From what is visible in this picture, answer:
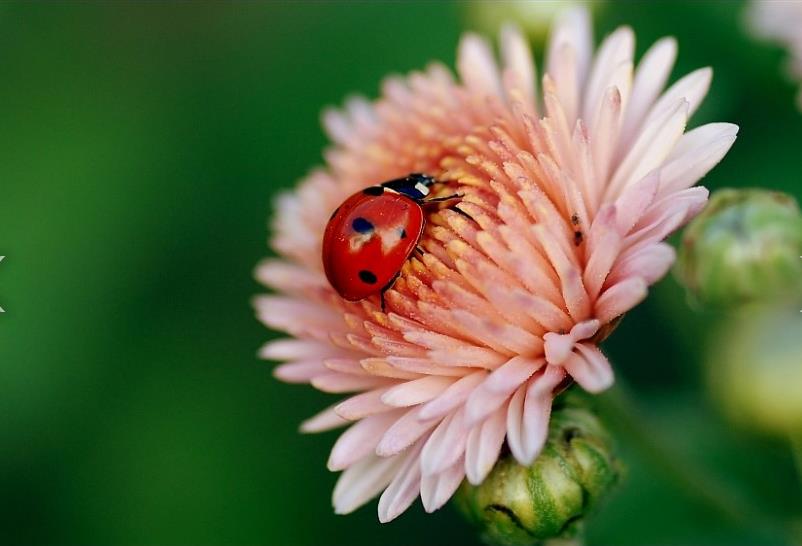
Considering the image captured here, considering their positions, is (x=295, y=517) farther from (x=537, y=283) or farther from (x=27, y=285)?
(x=537, y=283)

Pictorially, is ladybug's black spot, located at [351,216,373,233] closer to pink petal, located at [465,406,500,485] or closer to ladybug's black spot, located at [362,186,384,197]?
ladybug's black spot, located at [362,186,384,197]

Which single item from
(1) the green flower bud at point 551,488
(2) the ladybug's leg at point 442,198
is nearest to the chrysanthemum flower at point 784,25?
(2) the ladybug's leg at point 442,198

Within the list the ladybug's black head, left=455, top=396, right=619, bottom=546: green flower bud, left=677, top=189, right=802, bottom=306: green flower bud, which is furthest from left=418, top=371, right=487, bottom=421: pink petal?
left=677, top=189, right=802, bottom=306: green flower bud

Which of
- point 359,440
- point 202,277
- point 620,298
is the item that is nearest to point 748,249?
point 620,298

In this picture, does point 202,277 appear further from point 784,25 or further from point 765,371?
point 784,25

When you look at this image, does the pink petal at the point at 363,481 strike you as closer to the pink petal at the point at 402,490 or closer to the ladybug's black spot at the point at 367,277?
the pink petal at the point at 402,490

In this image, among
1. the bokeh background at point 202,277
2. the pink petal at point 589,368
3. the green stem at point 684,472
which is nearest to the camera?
the pink petal at point 589,368
